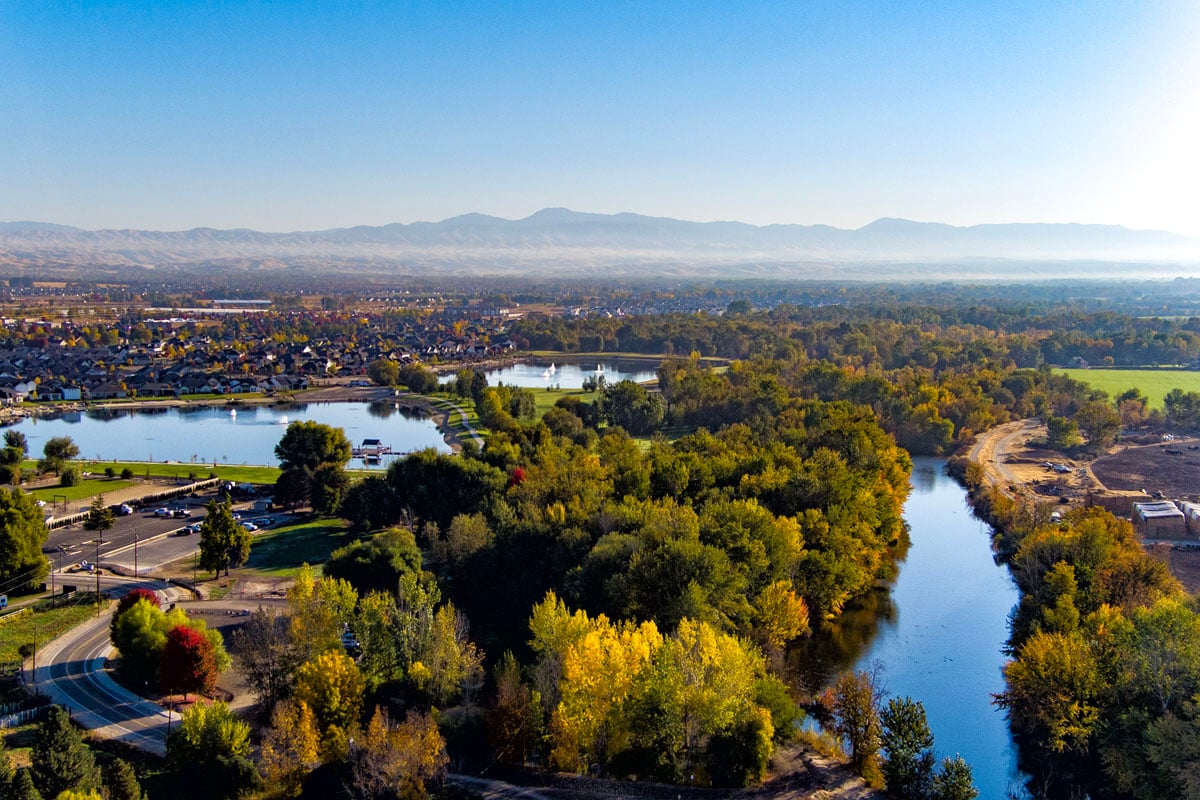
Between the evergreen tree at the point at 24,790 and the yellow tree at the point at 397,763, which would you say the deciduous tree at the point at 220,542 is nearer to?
the yellow tree at the point at 397,763

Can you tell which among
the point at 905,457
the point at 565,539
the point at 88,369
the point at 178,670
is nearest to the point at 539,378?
the point at 88,369

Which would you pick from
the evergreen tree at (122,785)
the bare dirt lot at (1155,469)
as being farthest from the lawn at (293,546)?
the bare dirt lot at (1155,469)

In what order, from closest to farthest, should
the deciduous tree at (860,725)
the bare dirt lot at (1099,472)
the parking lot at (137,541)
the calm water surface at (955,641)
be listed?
the deciduous tree at (860,725) < the calm water surface at (955,641) < the parking lot at (137,541) < the bare dirt lot at (1099,472)

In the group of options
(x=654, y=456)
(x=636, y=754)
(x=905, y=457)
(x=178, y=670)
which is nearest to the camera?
(x=636, y=754)

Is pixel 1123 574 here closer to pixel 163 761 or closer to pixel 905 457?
pixel 905 457

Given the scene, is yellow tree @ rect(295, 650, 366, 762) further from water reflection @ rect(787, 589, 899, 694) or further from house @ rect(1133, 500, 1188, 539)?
house @ rect(1133, 500, 1188, 539)

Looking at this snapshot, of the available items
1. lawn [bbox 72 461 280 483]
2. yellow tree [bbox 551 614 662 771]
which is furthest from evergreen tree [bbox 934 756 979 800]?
lawn [bbox 72 461 280 483]
